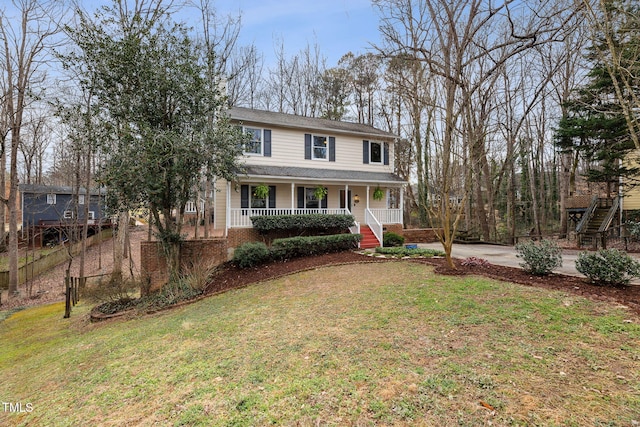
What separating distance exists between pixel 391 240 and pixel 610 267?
323 inches

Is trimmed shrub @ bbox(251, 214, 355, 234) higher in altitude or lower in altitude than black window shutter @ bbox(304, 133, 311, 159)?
lower

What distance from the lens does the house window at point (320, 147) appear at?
50.9 feet

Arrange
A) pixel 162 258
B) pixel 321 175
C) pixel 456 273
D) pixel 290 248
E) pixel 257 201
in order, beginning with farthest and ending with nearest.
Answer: pixel 321 175
pixel 257 201
pixel 290 248
pixel 162 258
pixel 456 273

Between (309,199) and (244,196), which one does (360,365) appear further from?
(309,199)

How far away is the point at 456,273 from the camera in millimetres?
7090

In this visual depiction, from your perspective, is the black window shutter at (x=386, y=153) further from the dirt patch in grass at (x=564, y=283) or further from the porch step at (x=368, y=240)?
the dirt patch in grass at (x=564, y=283)

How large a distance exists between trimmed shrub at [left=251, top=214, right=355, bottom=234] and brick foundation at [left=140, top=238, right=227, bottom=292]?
7.17 feet

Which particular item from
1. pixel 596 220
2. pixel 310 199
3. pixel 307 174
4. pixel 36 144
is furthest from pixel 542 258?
pixel 36 144

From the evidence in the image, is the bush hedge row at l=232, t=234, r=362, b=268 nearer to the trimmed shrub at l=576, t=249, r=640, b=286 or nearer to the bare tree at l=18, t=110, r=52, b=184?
the trimmed shrub at l=576, t=249, r=640, b=286

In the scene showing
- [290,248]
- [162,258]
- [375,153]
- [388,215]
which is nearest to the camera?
[162,258]

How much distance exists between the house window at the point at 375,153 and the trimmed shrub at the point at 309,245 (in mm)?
6504

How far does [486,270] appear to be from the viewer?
7270 mm

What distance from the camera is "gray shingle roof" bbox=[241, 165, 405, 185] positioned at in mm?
13141

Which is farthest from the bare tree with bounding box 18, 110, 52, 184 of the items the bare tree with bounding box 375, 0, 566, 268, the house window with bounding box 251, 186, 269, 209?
the bare tree with bounding box 375, 0, 566, 268
